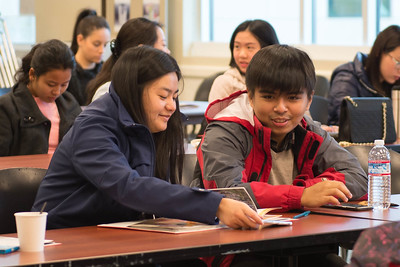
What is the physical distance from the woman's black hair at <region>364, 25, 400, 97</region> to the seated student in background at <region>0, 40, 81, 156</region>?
2055 millimetres

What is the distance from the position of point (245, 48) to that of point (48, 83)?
4.13 ft

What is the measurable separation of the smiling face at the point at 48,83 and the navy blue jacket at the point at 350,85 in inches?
77.1

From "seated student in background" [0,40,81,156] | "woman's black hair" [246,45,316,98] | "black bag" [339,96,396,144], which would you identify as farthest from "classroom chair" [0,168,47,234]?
"black bag" [339,96,396,144]

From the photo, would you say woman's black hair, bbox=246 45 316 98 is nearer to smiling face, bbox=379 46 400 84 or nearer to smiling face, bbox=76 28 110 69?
smiling face, bbox=379 46 400 84

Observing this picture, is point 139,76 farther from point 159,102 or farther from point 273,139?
point 273,139

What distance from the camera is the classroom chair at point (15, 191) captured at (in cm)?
244

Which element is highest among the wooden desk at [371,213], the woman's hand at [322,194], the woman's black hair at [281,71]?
the woman's black hair at [281,71]

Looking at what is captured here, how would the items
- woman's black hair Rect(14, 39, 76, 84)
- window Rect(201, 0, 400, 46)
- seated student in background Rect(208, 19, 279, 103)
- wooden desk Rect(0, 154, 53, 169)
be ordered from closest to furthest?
wooden desk Rect(0, 154, 53, 169)
woman's black hair Rect(14, 39, 76, 84)
seated student in background Rect(208, 19, 279, 103)
window Rect(201, 0, 400, 46)

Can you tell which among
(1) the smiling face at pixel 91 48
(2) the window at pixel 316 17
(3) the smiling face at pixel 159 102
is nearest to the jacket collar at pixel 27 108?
(3) the smiling face at pixel 159 102

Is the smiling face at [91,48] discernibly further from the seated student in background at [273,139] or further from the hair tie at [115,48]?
the seated student in background at [273,139]

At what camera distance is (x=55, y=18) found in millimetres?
8977

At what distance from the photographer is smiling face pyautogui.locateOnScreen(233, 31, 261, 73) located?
4523 mm

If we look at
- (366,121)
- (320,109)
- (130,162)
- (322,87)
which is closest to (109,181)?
(130,162)

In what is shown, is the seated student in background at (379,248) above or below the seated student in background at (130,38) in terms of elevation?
below
